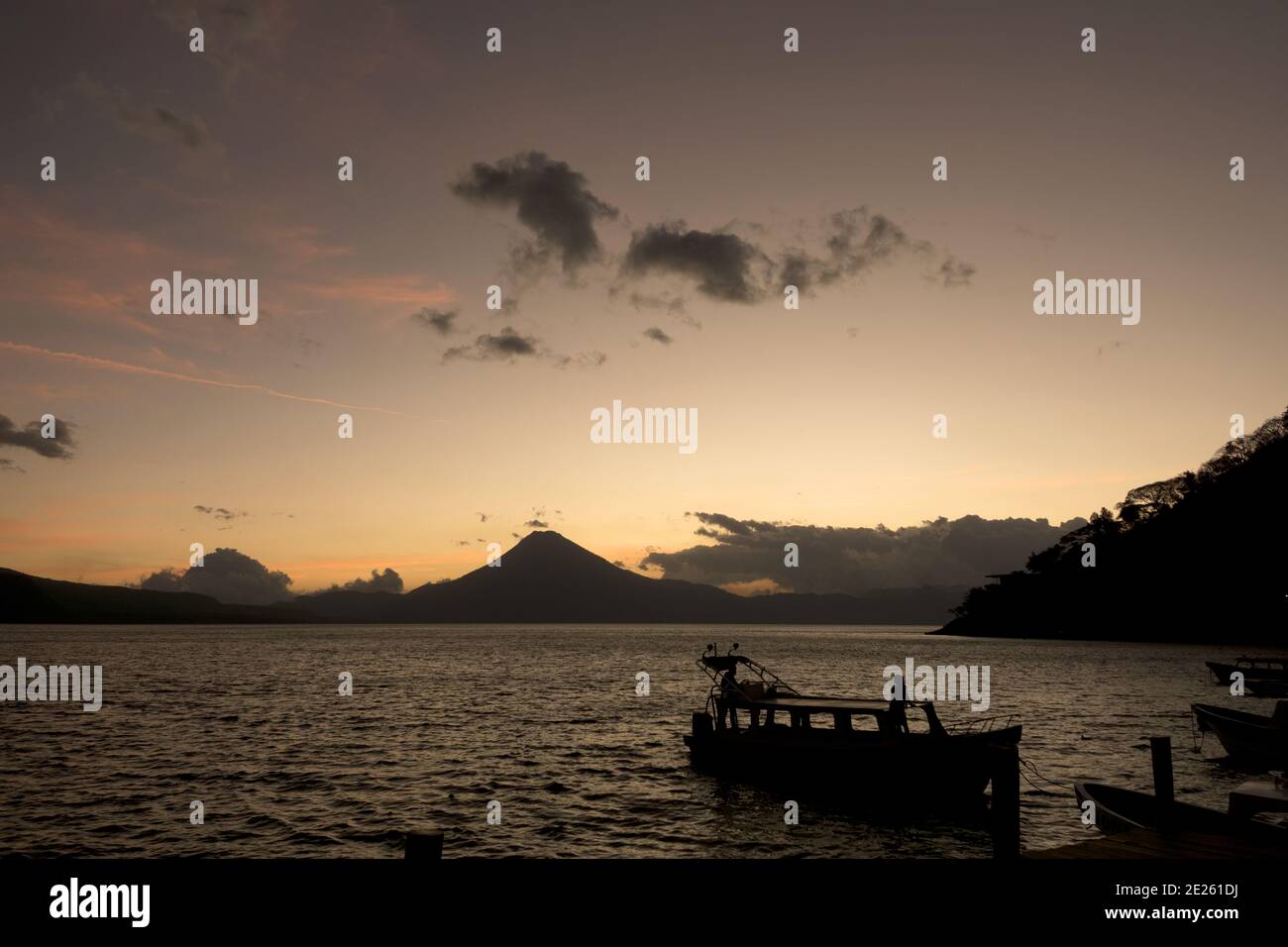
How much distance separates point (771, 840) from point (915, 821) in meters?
6.51

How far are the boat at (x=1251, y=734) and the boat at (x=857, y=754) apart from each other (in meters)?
14.2

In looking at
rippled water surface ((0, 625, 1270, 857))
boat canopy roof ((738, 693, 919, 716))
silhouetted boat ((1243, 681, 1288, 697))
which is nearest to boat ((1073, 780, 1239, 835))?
rippled water surface ((0, 625, 1270, 857))

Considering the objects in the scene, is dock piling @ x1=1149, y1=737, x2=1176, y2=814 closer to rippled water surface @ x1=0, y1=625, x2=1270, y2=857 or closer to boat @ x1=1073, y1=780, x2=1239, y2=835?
boat @ x1=1073, y1=780, x2=1239, y2=835

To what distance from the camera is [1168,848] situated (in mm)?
16484

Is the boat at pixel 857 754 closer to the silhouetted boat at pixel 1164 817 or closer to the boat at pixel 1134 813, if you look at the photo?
the boat at pixel 1134 813

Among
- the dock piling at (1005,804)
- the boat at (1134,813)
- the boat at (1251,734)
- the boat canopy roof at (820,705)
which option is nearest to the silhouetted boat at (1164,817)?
the boat at (1134,813)

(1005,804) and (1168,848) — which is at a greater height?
(1005,804)

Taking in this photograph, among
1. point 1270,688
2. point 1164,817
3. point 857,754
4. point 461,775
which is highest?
point 1164,817

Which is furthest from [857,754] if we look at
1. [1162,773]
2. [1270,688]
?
[1270,688]

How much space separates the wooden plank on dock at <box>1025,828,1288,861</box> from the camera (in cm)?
1591

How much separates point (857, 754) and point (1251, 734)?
75.8 ft

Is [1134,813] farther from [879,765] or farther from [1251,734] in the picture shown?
[1251,734]
